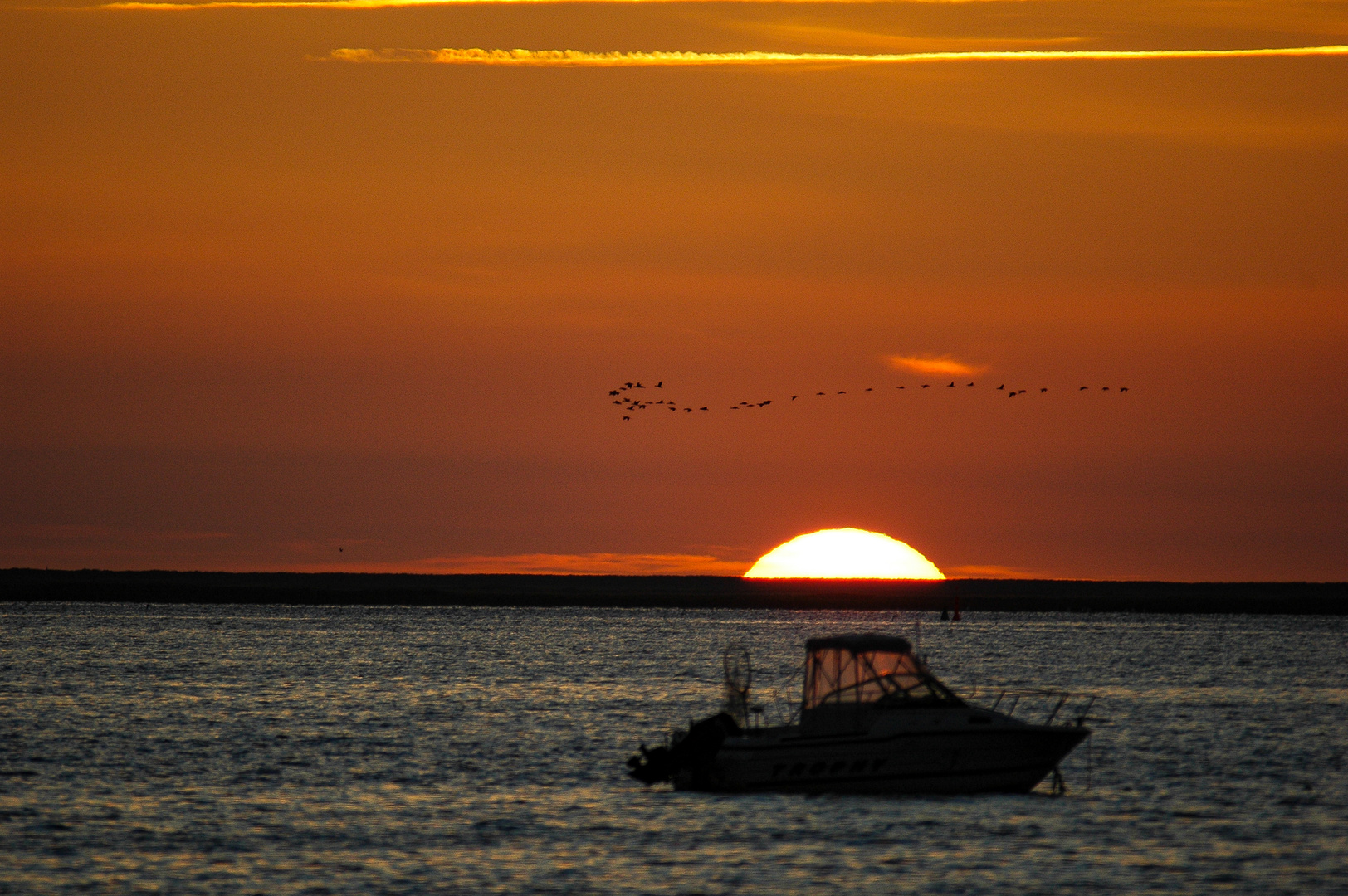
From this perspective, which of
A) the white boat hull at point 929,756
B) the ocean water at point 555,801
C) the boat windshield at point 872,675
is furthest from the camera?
the boat windshield at point 872,675

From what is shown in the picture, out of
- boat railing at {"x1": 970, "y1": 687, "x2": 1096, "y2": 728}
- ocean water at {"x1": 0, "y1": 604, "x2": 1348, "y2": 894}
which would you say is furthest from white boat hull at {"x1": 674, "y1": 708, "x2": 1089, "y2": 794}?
boat railing at {"x1": 970, "y1": 687, "x2": 1096, "y2": 728}

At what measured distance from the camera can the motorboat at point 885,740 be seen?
35594 millimetres

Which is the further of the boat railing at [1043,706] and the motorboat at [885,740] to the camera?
the boat railing at [1043,706]

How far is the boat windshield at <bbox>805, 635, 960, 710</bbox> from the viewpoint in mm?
36219

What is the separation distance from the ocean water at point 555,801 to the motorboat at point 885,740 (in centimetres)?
65

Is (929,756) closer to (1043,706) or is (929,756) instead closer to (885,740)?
(885,740)

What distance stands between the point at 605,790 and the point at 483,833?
677cm

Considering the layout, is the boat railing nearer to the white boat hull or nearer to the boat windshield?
the white boat hull

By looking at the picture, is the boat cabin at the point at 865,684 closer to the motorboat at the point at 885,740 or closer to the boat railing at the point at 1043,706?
the motorboat at the point at 885,740

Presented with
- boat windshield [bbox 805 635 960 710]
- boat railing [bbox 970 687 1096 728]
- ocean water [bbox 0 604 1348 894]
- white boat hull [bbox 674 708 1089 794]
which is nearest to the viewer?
ocean water [bbox 0 604 1348 894]

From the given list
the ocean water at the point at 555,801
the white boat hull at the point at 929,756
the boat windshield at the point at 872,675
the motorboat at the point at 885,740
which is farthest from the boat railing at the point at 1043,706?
Result: the boat windshield at the point at 872,675

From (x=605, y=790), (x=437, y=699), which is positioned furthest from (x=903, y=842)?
(x=437, y=699)

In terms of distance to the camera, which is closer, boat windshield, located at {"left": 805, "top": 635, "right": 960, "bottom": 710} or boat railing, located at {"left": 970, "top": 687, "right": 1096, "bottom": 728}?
boat windshield, located at {"left": 805, "top": 635, "right": 960, "bottom": 710}

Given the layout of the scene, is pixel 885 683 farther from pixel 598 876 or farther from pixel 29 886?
pixel 29 886
